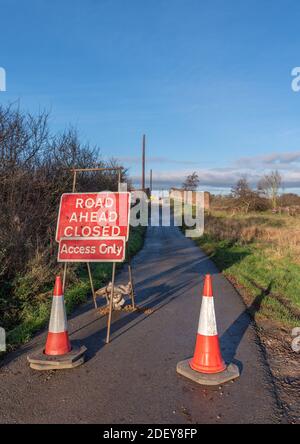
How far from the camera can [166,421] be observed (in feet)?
10.4

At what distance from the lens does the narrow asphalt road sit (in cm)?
329

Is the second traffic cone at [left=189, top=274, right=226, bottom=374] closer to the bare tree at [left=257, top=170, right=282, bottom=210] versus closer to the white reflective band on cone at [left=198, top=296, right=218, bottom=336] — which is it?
the white reflective band on cone at [left=198, top=296, right=218, bottom=336]

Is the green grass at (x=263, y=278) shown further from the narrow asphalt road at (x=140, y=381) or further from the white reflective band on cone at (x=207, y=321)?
the white reflective band on cone at (x=207, y=321)

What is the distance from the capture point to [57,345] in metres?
4.57

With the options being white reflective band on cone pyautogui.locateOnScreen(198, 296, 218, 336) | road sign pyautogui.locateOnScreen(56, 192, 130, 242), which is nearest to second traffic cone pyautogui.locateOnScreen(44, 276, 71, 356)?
road sign pyautogui.locateOnScreen(56, 192, 130, 242)

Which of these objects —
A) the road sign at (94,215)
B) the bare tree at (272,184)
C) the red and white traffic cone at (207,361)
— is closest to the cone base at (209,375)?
the red and white traffic cone at (207,361)

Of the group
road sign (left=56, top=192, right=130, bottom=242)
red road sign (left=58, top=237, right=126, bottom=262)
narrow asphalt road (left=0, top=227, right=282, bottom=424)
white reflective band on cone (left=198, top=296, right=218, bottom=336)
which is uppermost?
road sign (left=56, top=192, right=130, bottom=242)

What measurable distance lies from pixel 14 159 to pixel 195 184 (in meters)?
59.8

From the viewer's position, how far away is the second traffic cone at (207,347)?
414cm

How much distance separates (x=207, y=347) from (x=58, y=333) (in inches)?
74.2

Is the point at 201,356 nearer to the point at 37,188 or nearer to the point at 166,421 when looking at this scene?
the point at 166,421

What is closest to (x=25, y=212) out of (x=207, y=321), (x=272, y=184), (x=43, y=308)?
(x=43, y=308)

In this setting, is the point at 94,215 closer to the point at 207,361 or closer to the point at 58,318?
the point at 58,318

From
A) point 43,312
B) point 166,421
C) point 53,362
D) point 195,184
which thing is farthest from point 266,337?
point 195,184
